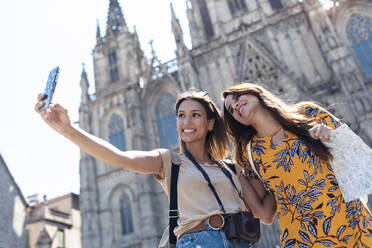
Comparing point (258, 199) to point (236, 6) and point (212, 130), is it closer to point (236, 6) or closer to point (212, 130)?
point (212, 130)

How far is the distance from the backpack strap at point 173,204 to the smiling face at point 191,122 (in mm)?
333

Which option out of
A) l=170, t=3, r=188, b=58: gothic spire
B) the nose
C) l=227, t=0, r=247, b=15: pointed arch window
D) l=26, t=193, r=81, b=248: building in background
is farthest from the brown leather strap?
l=227, t=0, r=247, b=15: pointed arch window

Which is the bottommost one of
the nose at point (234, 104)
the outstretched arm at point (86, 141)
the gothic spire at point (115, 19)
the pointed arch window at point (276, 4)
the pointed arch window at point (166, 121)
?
the outstretched arm at point (86, 141)

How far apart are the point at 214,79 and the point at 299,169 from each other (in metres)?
18.0

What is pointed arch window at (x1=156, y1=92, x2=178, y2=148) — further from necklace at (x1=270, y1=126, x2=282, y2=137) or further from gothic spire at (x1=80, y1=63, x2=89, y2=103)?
necklace at (x1=270, y1=126, x2=282, y2=137)

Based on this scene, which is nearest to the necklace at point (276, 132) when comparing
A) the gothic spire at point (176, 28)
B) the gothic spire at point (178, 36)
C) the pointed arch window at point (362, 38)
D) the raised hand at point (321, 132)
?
the raised hand at point (321, 132)

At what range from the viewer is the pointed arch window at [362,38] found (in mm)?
17312

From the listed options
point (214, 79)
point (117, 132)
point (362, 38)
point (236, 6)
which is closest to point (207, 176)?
point (214, 79)

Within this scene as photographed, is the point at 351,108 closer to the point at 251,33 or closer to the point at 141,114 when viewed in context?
the point at 251,33

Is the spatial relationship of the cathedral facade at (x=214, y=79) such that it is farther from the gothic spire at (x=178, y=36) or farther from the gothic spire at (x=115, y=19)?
the gothic spire at (x=115, y=19)

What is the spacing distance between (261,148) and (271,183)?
0.27 metres

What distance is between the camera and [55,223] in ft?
80.0

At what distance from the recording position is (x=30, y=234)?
73.5 ft

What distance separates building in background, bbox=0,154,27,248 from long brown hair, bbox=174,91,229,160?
1239 centimetres
